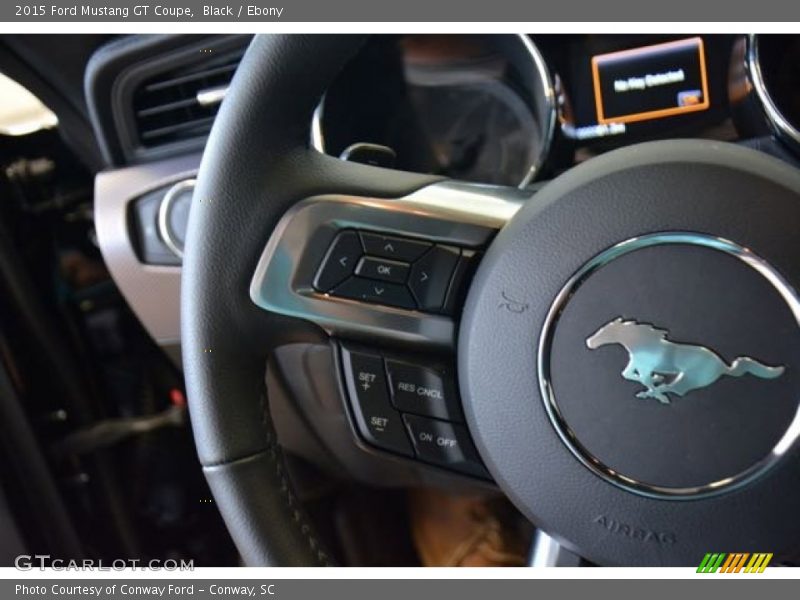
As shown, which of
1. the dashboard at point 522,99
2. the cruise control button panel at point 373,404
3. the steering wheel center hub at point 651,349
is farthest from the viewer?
the dashboard at point 522,99

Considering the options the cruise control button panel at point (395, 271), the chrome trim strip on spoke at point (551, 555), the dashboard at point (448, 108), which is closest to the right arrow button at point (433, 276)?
the cruise control button panel at point (395, 271)

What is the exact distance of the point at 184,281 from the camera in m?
0.70

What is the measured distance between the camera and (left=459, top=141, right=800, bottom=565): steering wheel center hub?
643 mm

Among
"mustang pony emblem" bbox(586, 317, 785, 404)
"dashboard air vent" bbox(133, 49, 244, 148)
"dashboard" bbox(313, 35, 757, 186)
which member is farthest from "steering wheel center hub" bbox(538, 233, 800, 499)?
"dashboard air vent" bbox(133, 49, 244, 148)

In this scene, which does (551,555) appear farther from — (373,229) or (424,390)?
(373,229)

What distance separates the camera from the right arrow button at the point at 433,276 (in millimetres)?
708

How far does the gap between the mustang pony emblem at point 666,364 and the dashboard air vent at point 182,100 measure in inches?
17.8

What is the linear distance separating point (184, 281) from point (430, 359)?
0.62ft

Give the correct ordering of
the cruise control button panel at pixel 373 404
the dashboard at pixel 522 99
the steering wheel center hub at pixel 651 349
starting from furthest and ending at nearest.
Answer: the dashboard at pixel 522 99
the cruise control button panel at pixel 373 404
the steering wheel center hub at pixel 651 349

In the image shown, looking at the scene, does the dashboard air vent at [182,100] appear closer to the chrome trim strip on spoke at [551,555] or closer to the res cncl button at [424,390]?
the res cncl button at [424,390]

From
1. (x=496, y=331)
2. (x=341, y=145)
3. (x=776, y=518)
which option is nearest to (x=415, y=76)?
(x=341, y=145)
